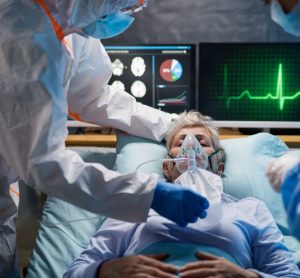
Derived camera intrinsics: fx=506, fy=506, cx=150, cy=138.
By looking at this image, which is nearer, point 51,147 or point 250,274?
point 51,147

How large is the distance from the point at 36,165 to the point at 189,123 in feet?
3.30

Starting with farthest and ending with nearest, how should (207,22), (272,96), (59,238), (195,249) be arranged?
(207,22) → (272,96) → (59,238) → (195,249)

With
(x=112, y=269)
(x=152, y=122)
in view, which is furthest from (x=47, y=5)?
(x=152, y=122)

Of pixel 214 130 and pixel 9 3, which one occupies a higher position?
pixel 9 3

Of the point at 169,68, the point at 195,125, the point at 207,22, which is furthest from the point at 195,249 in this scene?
the point at 207,22

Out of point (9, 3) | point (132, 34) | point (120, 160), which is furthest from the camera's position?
point (132, 34)

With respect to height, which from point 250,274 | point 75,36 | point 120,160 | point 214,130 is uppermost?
point 75,36

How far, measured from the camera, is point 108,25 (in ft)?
5.89

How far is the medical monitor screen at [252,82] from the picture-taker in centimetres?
292

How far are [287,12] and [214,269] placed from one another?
802mm

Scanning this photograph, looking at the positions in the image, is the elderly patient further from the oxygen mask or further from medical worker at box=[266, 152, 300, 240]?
medical worker at box=[266, 152, 300, 240]

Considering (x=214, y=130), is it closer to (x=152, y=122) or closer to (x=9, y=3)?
(x=152, y=122)

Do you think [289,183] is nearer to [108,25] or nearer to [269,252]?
[269,252]

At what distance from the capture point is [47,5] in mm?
1587
